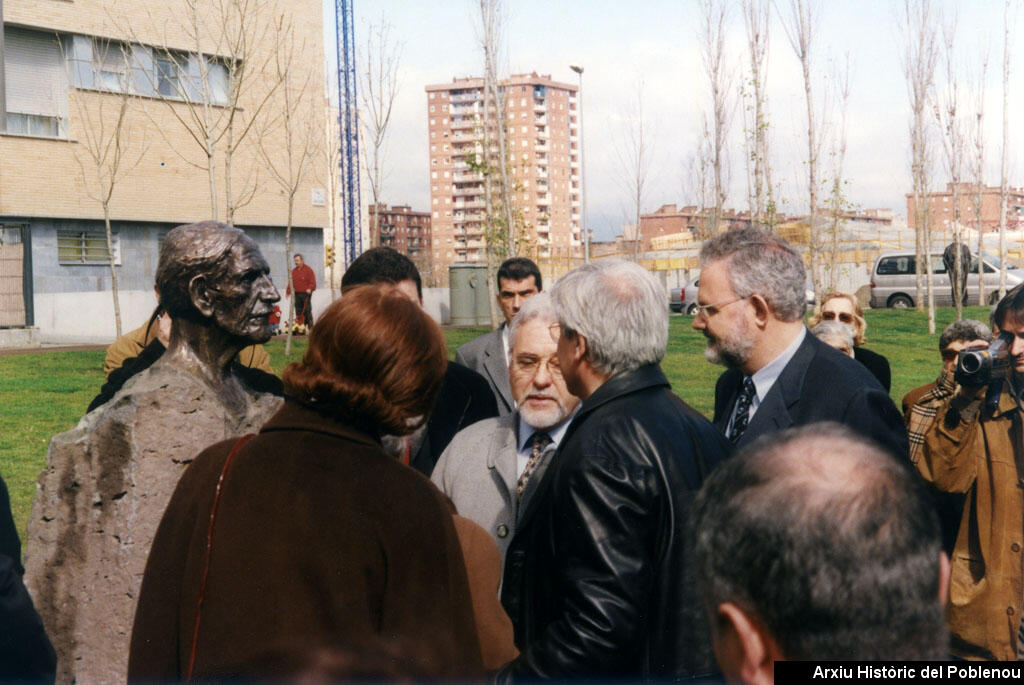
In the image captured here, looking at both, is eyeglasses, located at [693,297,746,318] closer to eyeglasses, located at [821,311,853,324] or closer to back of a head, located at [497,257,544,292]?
back of a head, located at [497,257,544,292]

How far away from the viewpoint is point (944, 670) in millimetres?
1393

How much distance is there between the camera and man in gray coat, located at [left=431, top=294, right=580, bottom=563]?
355 centimetres

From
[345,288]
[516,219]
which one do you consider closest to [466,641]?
[345,288]

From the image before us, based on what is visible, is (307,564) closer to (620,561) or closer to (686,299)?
(620,561)

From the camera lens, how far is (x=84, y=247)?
25094 mm

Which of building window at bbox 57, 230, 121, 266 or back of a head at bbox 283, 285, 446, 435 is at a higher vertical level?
building window at bbox 57, 230, 121, 266

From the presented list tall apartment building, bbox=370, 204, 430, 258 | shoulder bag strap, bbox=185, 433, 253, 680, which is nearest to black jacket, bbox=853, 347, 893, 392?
shoulder bag strap, bbox=185, 433, 253, 680

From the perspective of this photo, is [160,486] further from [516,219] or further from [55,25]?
[55,25]

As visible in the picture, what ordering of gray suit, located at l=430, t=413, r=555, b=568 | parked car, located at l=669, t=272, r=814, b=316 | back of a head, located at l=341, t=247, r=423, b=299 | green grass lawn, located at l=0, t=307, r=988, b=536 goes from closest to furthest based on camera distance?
gray suit, located at l=430, t=413, r=555, b=568 → back of a head, located at l=341, t=247, r=423, b=299 → green grass lawn, located at l=0, t=307, r=988, b=536 → parked car, located at l=669, t=272, r=814, b=316

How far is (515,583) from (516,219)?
22.0m

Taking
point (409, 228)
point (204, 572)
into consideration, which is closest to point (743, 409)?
point (204, 572)

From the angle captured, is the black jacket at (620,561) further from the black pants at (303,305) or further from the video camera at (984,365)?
the black pants at (303,305)

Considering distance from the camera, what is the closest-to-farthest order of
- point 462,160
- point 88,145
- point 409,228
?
point 88,145
point 462,160
point 409,228

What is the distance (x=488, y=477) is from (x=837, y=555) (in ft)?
7.93
